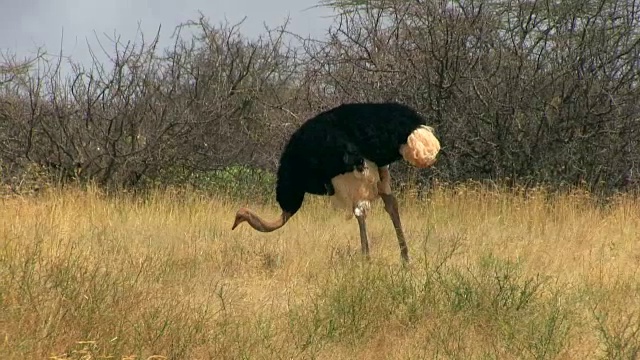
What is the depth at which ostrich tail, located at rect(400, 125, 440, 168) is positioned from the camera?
18.9ft

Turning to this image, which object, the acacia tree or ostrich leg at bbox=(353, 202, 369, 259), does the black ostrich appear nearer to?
ostrich leg at bbox=(353, 202, 369, 259)

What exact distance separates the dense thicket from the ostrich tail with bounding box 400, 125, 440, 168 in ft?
12.9

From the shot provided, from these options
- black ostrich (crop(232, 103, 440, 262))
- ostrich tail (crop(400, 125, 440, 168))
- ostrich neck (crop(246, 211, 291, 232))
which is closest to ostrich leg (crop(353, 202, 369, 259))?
black ostrich (crop(232, 103, 440, 262))

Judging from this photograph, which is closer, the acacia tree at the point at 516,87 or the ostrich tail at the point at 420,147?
the ostrich tail at the point at 420,147

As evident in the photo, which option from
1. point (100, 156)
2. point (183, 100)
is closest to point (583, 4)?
point (183, 100)

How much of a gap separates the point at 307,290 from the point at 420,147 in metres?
1.39

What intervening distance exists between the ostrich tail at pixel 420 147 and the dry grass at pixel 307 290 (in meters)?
0.76

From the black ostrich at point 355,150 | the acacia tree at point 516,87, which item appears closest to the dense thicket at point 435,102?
the acacia tree at point 516,87

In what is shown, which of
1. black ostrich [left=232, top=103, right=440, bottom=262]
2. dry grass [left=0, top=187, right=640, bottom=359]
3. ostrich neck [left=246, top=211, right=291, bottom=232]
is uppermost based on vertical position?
black ostrich [left=232, top=103, right=440, bottom=262]

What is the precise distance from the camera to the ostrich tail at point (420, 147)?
5746 mm

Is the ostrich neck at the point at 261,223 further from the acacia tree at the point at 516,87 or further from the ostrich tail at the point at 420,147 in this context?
the acacia tree at the point at 516,87

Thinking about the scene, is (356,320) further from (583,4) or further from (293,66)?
(293,66)

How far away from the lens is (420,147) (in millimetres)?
5742

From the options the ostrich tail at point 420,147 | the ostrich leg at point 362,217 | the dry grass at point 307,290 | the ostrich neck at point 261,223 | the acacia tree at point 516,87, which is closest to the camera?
the dry grass at point 307,290
